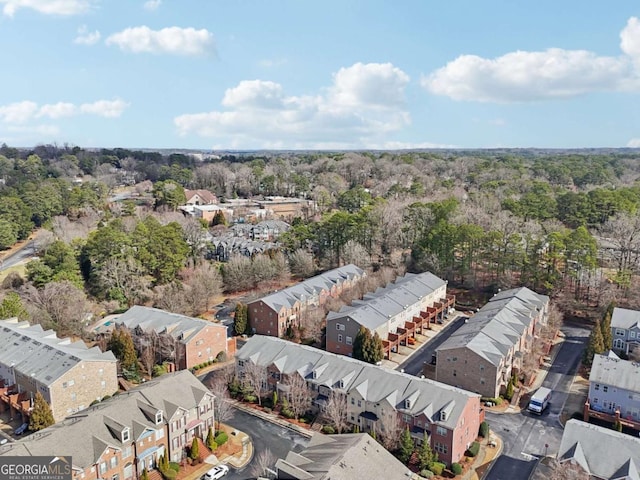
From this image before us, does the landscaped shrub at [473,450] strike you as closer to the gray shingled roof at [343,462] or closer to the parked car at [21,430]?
the gray shingled roof at [343,462]

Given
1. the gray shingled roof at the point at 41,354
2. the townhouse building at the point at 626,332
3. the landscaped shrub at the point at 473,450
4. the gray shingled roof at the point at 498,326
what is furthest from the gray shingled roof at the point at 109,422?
the townhouse building at the point at 626,332

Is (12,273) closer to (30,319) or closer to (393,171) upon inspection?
(30,319)

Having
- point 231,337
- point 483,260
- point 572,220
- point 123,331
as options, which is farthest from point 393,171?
point 123,331

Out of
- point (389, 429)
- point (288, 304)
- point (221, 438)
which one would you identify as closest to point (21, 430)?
point (221, 438)

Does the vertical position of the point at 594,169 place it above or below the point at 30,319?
above

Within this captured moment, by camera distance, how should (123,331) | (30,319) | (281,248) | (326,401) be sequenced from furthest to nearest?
(281,248)
(30,319)
(123,331)
(326,401)

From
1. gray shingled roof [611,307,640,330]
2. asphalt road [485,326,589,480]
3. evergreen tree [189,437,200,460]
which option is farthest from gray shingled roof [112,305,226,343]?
gray shingled roof [611,307,640,330]
